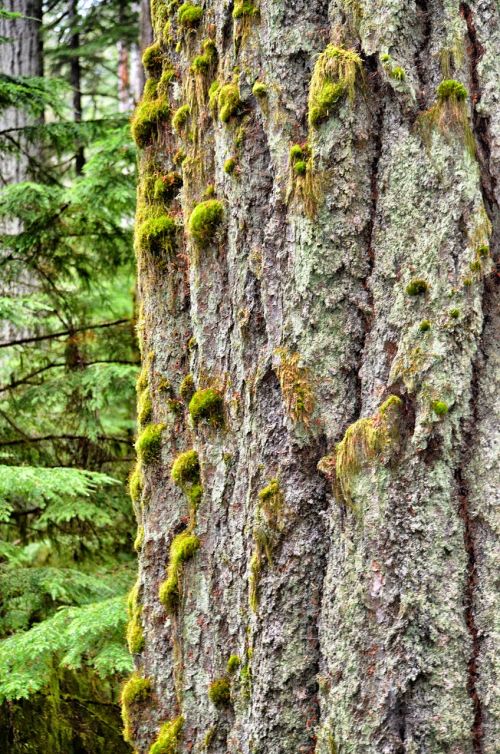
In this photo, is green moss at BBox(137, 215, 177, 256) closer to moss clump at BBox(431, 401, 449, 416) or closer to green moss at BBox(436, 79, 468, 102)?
green moss at BBox(436, 79, 468, 102)

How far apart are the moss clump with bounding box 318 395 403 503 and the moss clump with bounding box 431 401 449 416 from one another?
3.8 inches

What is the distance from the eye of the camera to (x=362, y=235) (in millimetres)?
2184

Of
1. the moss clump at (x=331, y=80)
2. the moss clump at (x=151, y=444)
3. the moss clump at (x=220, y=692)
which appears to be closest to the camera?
the moss clump at (x=331, y=80)

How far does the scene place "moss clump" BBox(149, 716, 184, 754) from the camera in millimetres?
2570

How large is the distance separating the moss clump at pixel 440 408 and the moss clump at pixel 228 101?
1196mm

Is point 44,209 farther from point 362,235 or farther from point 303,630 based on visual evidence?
point 303,630

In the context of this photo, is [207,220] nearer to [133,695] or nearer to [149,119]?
[149,119]

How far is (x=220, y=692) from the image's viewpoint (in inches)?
96.2

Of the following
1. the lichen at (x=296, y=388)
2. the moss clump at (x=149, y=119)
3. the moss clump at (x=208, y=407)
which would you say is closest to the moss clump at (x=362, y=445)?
the lichen at (x=296, y=388)

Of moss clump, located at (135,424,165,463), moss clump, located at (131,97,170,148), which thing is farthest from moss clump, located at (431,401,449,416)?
moss clump, located at (131,97,170,148)

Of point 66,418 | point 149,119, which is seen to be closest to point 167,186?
point 149,119

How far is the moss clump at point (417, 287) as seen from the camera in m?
2.05

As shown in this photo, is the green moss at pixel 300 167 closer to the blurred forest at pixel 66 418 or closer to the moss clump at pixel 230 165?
the moss clump at pixel 230 165

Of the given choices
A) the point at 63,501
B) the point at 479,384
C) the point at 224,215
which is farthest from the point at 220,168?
the point at 63,501
